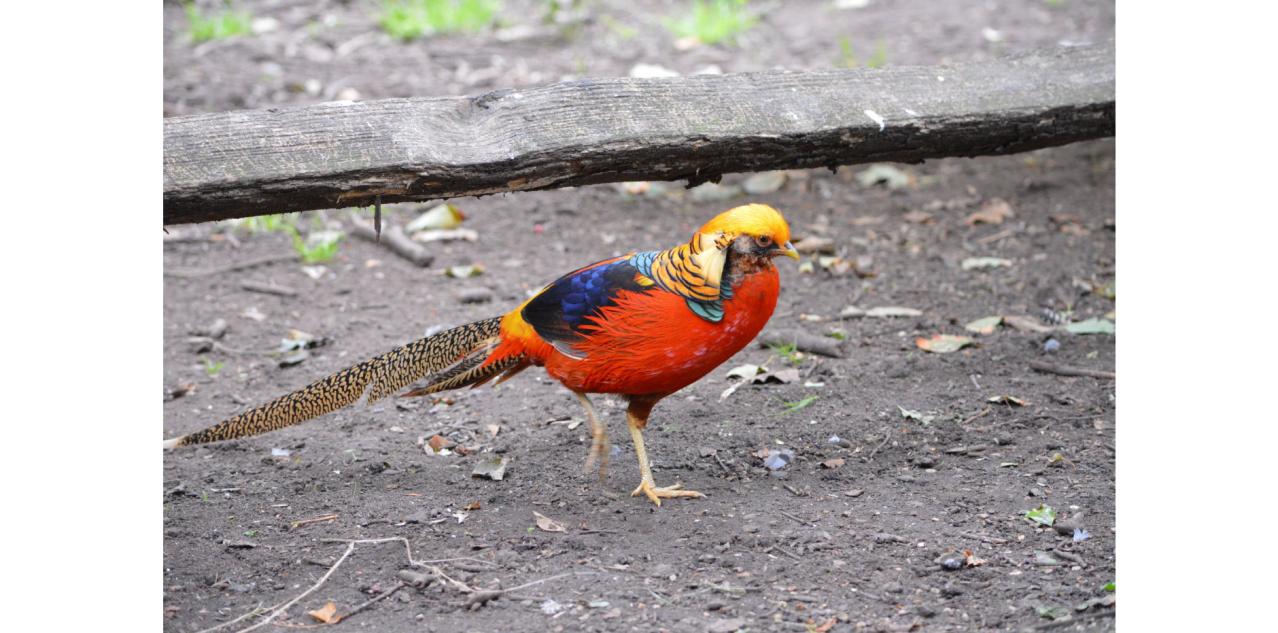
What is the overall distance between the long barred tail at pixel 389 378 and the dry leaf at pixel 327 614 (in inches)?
36.3

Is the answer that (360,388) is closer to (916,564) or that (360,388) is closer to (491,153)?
(491,153)

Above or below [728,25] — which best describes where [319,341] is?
below

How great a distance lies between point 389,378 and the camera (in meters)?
3.26

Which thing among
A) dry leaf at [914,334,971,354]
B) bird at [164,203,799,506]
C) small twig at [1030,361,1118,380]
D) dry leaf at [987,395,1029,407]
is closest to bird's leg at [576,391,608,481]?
bird at [164,203,799,506]

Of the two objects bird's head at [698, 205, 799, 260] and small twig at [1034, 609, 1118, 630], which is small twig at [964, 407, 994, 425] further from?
small twig at [1034, 609, 1118, 630]

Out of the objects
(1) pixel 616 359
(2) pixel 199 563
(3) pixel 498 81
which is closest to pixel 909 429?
(1) pixel 616 359

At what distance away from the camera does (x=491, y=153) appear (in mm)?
2803

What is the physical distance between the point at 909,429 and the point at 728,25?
4741 millimetres

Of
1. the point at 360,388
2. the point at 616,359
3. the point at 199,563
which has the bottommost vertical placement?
the point at 199,563

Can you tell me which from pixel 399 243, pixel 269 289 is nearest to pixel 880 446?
pixel 399 243

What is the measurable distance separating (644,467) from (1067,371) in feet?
6.04

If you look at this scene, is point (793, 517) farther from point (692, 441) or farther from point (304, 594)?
point (304, 594)

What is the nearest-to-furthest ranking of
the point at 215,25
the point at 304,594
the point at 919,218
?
the point at 304,594 → the point at 919,218 → the point at 215,25

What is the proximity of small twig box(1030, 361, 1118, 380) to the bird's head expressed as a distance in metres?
1.63
